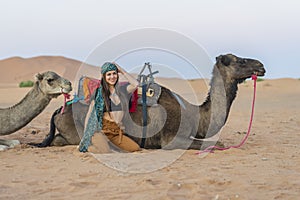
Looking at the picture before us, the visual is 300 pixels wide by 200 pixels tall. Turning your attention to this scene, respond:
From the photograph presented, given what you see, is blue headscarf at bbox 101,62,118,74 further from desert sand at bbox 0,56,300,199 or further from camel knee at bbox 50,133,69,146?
camel knee at bbox 50,133,69,146

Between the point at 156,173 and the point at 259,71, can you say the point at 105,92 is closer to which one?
the point at 156,173

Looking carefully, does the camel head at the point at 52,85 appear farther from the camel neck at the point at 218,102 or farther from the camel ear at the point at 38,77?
the camel neck at the point at 218,102

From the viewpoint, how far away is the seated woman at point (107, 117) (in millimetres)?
6922

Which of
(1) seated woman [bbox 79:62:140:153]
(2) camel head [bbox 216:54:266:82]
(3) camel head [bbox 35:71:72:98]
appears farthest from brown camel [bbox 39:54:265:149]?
(3) camel head [bbox 35:71:72:98]

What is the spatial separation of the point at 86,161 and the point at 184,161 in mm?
1302

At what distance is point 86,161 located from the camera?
645 cm

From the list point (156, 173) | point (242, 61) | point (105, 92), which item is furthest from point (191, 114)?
point (156, 173)

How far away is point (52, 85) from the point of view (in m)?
7.79

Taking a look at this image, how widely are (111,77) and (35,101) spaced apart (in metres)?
1.65

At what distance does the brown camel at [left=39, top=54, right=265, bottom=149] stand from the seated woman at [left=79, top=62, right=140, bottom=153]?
272mm

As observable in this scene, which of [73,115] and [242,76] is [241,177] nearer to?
[242,76]

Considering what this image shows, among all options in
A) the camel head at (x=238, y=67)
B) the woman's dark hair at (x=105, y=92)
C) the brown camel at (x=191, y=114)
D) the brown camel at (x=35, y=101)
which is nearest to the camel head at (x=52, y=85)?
the brown camel at (x=35, y=101)

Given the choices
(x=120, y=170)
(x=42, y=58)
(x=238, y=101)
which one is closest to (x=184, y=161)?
(x=120, y=170)

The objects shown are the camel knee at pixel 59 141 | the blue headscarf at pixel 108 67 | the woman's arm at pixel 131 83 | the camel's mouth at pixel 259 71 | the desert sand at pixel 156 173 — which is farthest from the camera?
the camel knee at pixel 59 141
